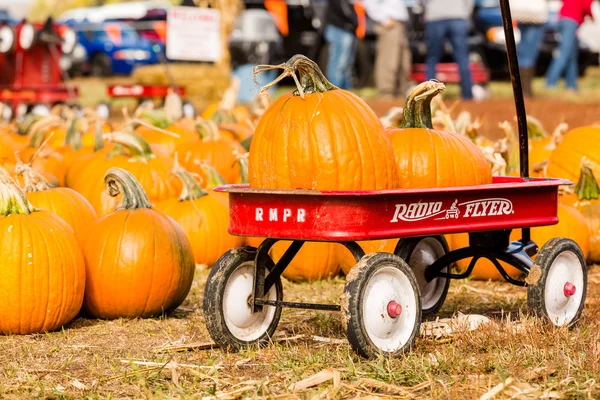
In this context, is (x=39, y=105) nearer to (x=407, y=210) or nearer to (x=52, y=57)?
(x=52, y=57)

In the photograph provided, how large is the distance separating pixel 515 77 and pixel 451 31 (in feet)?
36.1

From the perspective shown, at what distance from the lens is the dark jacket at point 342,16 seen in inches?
639

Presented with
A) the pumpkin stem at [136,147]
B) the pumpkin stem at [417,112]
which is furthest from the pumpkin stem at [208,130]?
the pumpkin stem at [417,112]

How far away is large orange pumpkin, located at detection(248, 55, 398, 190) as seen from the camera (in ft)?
13.0

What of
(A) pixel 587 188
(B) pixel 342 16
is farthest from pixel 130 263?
(B) pixel 342 16

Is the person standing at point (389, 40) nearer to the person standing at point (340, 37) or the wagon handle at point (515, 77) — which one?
the person standing at point (340, 37)

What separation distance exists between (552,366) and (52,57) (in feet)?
50.1

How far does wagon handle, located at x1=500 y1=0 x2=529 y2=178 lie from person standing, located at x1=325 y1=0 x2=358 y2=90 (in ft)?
38.2

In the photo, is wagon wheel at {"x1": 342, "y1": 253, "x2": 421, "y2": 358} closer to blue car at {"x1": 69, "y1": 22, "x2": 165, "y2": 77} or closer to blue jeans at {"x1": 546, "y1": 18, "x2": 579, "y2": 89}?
blue jeans at {"x1": 546, "y1": 18, "x2": 579, "y2": 89}

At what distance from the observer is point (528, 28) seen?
18.6m

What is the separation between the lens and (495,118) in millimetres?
10992

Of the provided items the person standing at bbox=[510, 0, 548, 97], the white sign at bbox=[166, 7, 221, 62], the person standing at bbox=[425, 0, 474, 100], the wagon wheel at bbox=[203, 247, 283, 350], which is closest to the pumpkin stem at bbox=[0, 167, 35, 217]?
the wagon wheel at bbox=[203, 247, 283, 350]

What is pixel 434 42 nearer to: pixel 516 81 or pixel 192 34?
pixel 192 34

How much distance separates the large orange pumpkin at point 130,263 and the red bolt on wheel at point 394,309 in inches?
53.2
